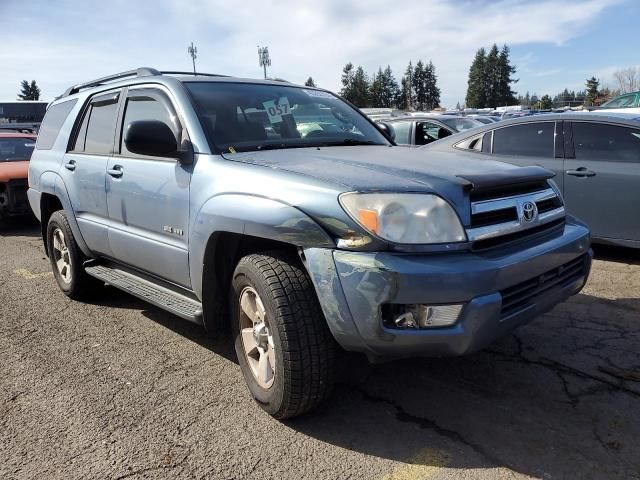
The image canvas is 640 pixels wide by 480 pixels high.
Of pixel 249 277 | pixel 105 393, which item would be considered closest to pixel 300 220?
pixel 249 277

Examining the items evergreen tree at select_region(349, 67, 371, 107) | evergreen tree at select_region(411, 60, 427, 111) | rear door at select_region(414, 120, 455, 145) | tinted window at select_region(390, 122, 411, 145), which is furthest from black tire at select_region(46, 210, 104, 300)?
evergreen tree at select_region(411, 60, 427, 111)

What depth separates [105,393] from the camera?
3.12 meters

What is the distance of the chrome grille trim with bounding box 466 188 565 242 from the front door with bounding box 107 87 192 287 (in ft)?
5.21

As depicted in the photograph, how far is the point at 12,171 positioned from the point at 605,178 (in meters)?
8.56

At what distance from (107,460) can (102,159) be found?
7.53ft

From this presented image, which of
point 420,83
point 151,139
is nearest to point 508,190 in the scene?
point 151,139

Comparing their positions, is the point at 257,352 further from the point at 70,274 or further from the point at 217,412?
the point at 70,274

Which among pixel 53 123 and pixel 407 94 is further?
pixel 407 94

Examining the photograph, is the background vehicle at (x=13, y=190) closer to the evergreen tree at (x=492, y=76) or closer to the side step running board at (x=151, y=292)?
the side step running board at (x=151, y=292)

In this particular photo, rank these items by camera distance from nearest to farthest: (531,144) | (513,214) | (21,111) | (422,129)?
(513,214), (531,144), (422,129), (21,111)

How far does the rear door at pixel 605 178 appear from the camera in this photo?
5.09 metres

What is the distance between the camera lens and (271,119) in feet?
11.6

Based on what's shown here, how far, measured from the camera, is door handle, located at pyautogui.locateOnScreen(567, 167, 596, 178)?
5.32 m

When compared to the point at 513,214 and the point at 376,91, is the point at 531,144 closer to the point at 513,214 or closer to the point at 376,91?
the point at 513,214
